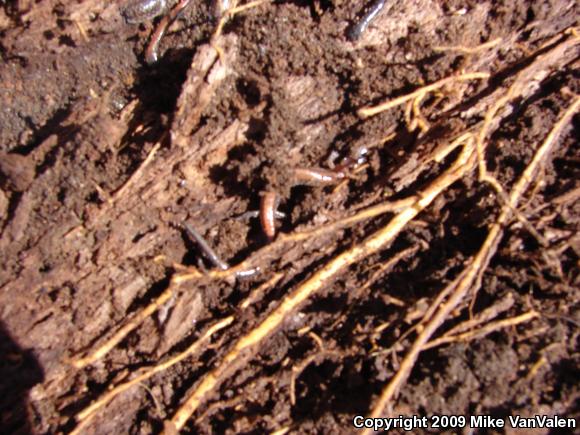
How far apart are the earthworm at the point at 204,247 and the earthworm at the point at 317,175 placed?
73 cm

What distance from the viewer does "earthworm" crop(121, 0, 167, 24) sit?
12.0ft

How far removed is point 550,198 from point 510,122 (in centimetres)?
60

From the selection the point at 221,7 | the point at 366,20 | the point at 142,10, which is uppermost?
the point at 142,10

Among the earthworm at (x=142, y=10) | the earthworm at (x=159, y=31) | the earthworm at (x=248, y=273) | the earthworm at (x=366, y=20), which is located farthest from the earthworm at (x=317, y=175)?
the earthworm at (x=142, y=10)

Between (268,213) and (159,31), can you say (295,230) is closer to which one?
(268,213)

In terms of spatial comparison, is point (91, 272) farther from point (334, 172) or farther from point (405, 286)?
point (405, 286)

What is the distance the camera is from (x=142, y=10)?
3.65 metres

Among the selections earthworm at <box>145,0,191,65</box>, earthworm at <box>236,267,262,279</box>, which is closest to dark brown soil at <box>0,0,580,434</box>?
earthworm at <box>236,267,262,279</box>

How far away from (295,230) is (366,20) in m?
1.48

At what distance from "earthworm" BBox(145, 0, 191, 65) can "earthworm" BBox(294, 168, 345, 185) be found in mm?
1516

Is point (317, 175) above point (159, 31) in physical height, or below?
below

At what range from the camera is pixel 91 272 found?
2949 mm

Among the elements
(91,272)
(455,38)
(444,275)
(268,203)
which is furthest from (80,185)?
(455,38)

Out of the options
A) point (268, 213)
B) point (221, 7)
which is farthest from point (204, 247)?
point (221, 7)
